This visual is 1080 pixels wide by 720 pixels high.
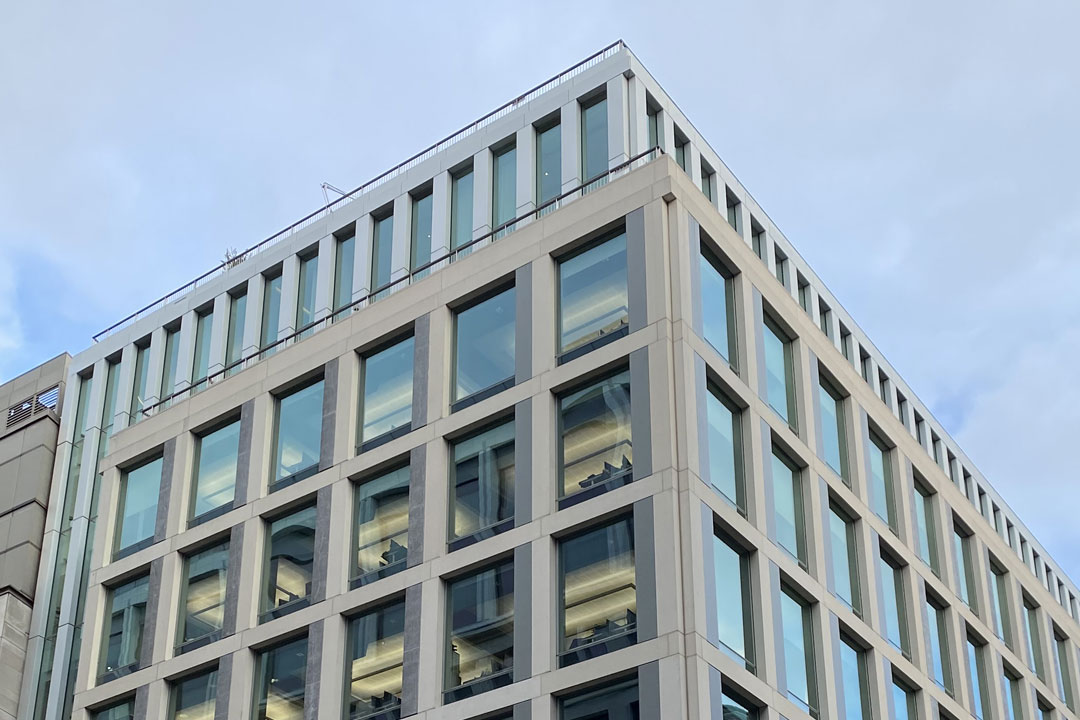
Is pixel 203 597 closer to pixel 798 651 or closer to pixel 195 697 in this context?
pixel 195 697

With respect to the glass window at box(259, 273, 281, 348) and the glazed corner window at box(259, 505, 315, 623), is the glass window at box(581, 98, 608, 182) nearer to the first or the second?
the glass window at box(259, 273, 281, 348)

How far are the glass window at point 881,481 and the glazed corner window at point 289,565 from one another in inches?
736

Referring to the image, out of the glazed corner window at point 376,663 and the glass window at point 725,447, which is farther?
the glazed corner window at point 376,663

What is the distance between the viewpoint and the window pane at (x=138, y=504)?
55000 millimetres

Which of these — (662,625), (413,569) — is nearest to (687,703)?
(662,625)

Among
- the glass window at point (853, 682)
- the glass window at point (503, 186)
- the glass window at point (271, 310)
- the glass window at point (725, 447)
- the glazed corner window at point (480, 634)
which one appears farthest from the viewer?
the glass window at point (271, 310)

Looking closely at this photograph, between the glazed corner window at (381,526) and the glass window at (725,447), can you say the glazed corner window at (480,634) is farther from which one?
the glass window at (725,447)

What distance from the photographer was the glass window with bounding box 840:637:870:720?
47.7m

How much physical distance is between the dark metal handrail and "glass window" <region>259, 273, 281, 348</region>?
584 millimetres

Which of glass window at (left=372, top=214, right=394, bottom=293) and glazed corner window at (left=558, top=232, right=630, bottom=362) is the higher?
glass window at (left=372, top=214, right=394, bottom=293)

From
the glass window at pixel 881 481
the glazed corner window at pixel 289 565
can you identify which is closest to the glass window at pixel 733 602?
the glass window at pixel 881 481

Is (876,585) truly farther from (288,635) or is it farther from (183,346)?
(183,346)

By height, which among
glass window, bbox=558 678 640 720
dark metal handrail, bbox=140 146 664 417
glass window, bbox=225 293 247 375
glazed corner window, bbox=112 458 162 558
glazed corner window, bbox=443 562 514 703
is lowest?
glass window, bbox=558 678 640 720

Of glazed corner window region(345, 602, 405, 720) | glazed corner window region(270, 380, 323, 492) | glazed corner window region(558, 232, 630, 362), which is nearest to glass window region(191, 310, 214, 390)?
glazed corner window region(270, 380, 323, 492)
